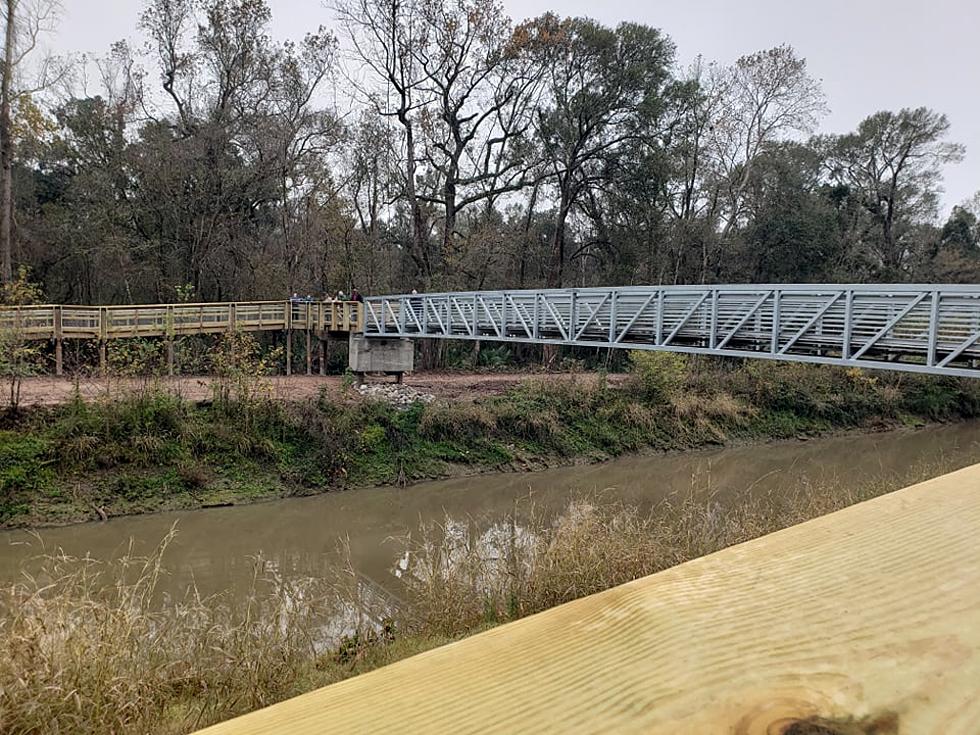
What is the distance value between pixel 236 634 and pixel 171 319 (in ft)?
45.4

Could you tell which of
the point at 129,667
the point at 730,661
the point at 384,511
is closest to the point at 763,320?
the point at 384,511

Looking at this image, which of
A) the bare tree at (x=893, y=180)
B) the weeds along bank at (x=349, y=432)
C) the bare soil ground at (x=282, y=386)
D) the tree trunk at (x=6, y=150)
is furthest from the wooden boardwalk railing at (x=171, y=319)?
the bare tree at (x=893, y=180)

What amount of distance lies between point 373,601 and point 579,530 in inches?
116

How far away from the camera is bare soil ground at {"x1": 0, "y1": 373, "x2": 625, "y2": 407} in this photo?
12.5 metres

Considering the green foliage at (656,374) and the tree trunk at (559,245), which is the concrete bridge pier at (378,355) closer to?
the green foliage at (656,374)

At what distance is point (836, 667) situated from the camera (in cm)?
66

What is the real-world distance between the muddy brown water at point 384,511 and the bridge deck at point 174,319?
518 cm

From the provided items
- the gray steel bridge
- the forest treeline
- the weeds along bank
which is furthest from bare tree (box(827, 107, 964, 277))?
the gray steel bridge

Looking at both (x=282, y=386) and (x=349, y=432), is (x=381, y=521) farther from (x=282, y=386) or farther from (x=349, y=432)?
(x=282, y=386)

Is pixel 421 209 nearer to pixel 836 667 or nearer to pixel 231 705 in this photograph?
pixel 231 705

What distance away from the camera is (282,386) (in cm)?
1611

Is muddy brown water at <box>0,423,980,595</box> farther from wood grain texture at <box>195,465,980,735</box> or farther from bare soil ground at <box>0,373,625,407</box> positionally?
wood grain texture at <box>195,465,980,735</box>

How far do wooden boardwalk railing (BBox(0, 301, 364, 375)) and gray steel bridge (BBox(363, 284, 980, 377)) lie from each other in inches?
193

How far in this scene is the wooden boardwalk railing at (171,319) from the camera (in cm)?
1488
